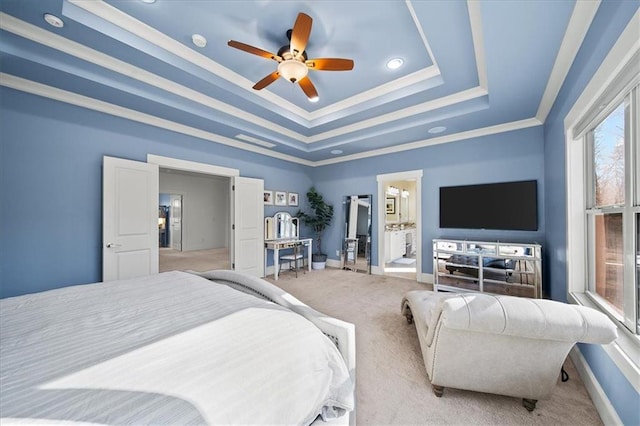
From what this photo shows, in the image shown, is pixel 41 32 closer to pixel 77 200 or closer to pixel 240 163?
pixel 77 200

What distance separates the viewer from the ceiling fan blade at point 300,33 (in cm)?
181

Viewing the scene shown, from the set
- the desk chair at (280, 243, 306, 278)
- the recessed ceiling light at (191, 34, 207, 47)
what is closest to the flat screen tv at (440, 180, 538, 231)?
the desk chair at (280, 243, 306, 278)

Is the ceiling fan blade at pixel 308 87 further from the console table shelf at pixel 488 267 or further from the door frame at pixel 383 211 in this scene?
the console table shelf at pixel 488 267

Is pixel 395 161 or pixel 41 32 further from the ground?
pixel 41 32

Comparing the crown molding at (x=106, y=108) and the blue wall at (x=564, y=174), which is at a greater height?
the crown molding at (x=106, y=108)

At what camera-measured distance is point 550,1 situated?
5.10 ft

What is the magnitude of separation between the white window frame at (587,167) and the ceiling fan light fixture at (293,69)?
207 cm

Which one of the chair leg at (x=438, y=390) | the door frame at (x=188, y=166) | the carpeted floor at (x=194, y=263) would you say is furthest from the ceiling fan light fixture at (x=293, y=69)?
the carpeted floor at (x=194, y=263)

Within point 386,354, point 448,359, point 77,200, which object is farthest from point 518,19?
point 77,200

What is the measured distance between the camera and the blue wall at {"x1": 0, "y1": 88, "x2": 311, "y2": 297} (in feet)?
8.15

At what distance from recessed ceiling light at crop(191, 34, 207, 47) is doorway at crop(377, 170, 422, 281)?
3692mm

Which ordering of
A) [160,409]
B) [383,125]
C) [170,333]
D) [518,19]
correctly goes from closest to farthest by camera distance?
1. [160,409]
2. [170,333]
3. [518,19]
4. [383,125]

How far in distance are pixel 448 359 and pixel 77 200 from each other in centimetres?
410

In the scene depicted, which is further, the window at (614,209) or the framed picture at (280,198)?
the framed picture at (280,198)
